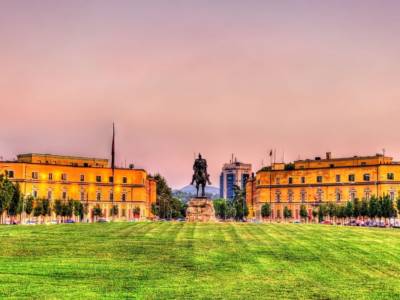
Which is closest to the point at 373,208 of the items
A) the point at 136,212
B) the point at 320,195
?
the point at 320,195

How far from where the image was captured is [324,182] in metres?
162

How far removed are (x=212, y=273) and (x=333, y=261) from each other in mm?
7697

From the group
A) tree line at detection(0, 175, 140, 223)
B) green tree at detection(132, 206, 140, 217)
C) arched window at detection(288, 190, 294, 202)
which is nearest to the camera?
tree line at detection(0, 175, 140, 223)

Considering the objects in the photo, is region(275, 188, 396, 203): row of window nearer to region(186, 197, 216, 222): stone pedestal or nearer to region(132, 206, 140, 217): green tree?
region(132, 206, 140, 217): green tree

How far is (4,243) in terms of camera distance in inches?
1564

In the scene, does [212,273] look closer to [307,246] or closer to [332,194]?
[307,246]

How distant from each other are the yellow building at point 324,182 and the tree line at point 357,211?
4801mm

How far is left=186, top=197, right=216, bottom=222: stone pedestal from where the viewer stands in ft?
268

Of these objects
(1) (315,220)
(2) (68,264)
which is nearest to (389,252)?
(2) (68,264)

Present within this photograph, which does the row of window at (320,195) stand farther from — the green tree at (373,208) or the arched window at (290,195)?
the green tree at (373,208)

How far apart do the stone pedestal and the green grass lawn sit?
38.1 metres

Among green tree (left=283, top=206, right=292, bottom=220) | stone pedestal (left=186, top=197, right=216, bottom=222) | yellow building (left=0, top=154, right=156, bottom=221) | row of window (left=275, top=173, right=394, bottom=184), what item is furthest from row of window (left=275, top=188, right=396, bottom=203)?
stone pedestal (left=186, top=197, right=216, bottom=222)

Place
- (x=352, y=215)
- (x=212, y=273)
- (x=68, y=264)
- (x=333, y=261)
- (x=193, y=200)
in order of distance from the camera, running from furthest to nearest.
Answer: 1. (x=352, y=215)
2. (x=193, y=200)
3. (x=333, y=261)
4. (x=68, y=264)
5. (x=212, y=273)

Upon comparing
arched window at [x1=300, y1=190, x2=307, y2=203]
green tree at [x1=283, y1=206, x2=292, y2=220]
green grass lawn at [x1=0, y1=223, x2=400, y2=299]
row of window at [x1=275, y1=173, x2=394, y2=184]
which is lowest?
green grass lawn at [x1=0, y1=223, x2=400, y2=299]
